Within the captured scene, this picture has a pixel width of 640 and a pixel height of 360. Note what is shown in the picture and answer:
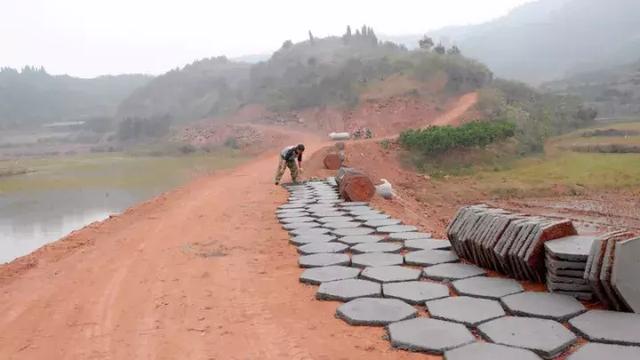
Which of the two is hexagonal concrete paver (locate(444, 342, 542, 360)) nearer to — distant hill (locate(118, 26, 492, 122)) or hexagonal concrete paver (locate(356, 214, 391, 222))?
hexagonal concrete paver (locate(356, 214, 391, 222))

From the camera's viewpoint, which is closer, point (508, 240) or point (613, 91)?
point (508, 240)

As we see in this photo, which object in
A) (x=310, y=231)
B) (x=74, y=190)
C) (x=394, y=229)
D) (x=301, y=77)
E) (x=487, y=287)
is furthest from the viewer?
(x=301, y=77)

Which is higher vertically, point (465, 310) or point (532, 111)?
point (465, 310)

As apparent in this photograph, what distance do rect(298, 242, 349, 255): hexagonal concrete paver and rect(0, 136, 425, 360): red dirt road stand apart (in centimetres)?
17

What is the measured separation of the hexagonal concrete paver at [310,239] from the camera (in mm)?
6526

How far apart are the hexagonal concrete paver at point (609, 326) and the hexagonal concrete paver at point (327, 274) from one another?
1911 mm

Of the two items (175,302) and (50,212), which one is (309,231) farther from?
(50,212)

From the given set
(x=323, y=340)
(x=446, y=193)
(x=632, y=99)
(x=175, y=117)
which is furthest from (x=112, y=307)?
(x=632, y=99)

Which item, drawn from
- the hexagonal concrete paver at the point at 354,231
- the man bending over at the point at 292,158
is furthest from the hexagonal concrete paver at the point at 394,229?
the man bending over at the point at 292,158

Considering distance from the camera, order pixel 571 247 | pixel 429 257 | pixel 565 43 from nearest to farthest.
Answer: pixel 571 247, pixel 429 257, pixel 565 43

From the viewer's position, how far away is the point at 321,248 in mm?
6145

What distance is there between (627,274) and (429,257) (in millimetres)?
2007

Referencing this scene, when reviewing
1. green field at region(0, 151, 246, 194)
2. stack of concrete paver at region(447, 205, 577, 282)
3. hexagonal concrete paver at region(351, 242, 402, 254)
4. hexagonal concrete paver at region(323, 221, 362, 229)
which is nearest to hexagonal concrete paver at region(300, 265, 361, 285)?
hexagonal concrete paver at region(351, 242, 402, 254)

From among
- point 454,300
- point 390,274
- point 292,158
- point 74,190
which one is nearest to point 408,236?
point 390,274
